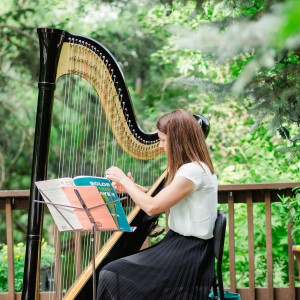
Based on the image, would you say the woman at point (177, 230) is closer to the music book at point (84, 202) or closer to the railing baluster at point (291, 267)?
the music book at point (84, 202)

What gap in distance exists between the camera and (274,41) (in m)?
0.78

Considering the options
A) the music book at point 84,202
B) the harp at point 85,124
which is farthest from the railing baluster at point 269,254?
the music book at point 84,202

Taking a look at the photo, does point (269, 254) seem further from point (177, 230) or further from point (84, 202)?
point (84, 202)

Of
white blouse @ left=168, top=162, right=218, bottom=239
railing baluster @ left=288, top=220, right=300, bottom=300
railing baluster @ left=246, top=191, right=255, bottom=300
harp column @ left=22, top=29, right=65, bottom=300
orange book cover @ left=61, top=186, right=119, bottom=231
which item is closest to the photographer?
orange book cover @ left=61, top=186, right=119, bottom=231

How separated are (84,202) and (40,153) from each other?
0.37 meters

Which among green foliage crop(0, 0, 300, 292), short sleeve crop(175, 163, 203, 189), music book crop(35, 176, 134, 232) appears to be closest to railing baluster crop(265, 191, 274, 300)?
green foliage crop(0, 0, 300, 292)

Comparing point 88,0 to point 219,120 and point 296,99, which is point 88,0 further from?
point 296,99

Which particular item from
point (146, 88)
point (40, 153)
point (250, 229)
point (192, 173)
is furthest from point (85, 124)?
point (146, 88)

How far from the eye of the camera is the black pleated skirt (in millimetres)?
2969

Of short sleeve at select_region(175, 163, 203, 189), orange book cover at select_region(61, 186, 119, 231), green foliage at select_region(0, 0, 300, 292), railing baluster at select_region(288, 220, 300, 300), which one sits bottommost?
railing baluster at select_region(288, 220, 300, 300)

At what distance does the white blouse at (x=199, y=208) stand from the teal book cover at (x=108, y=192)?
0.39 metres

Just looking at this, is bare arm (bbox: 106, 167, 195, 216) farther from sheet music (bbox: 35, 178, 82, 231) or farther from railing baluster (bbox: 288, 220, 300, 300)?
railing baluster (bbox: 288, 220, 300, 300)

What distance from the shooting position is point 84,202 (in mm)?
2738

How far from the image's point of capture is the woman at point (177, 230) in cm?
297
